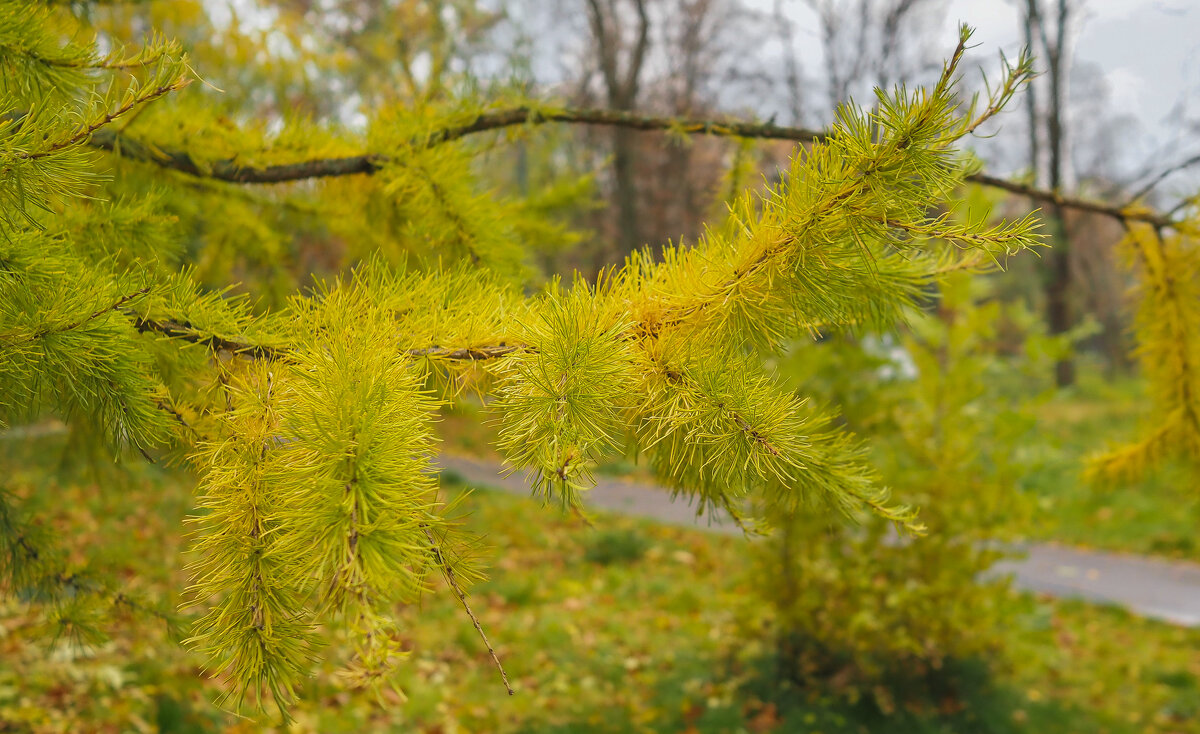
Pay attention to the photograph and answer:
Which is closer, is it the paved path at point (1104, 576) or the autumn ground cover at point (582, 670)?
the autumn ground cover at point (582, 670)

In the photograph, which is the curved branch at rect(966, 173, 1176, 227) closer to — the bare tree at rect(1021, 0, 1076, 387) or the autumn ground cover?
the autumn ground cover

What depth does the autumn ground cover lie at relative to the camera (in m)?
3.05

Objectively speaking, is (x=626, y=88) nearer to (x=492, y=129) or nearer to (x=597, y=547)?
(x=597, y=547)

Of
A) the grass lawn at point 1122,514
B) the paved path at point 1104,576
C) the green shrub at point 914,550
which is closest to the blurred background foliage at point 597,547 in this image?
the green shrub at point 914,550

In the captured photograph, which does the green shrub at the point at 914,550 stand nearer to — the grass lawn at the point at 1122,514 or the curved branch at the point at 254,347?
the curved branch at the point at 254,347

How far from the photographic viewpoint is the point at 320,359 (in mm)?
793

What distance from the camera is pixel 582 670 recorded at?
13.5 ft

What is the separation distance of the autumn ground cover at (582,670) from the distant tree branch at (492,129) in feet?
3.34

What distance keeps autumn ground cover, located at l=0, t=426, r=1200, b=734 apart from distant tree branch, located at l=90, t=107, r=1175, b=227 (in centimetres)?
102

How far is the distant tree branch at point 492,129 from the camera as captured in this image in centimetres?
150

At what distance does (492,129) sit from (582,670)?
3.38 meters

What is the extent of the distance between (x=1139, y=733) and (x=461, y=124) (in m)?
4.27

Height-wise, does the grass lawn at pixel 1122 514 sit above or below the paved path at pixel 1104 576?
above

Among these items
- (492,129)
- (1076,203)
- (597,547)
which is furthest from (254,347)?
(597,547)
